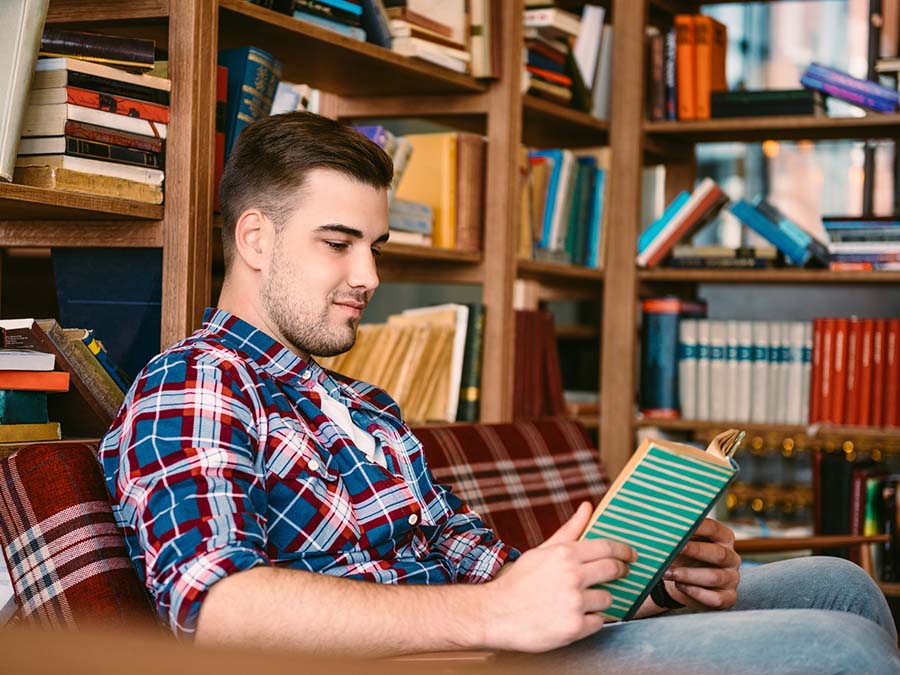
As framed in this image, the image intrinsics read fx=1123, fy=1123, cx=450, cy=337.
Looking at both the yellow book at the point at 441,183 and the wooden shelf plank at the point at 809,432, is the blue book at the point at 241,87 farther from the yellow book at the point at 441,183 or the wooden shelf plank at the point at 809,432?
the wooden shelf plank at the point at 809,432

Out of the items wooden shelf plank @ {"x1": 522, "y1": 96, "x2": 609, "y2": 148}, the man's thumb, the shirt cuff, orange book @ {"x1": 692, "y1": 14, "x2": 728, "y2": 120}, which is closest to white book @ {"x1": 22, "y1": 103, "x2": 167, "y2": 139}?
the shirt cuff

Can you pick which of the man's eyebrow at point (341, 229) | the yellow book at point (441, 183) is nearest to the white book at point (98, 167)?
the man's eyebrow at point (341, 229)

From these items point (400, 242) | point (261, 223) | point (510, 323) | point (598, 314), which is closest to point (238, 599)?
point (261, 223)

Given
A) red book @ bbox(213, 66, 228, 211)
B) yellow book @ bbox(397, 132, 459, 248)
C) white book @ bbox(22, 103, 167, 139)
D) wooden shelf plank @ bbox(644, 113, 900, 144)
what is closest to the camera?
white book @ bbox(22, 103, 167, 139)

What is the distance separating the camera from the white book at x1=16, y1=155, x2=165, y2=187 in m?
1.57

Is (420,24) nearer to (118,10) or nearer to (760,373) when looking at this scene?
(118,10)

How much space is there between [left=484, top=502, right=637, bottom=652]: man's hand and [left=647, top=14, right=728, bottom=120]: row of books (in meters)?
2.07

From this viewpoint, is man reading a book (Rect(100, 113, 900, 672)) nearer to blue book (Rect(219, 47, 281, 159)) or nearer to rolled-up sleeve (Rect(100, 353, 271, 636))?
rolled-up sleeve (Rect(100, 353, 271, 636))

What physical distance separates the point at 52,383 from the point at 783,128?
210 cm

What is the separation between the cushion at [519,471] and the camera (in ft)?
6.66

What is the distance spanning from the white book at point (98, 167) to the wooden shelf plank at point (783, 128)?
167cm

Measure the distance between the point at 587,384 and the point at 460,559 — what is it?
200 cm

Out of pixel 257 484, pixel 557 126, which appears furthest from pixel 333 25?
pixel 257 484

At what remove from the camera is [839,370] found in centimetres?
294
